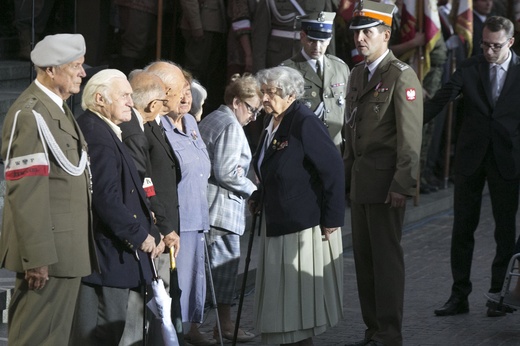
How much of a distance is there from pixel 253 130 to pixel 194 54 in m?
1.02

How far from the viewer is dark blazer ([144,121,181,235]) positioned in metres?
7.59

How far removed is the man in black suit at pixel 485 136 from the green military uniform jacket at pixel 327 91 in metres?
1.28

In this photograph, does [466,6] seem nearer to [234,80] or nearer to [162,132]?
[234,80]

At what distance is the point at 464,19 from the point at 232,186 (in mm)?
6413

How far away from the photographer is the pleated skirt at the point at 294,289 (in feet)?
26.3

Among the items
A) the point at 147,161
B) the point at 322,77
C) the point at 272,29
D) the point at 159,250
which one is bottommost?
the point at 159,250

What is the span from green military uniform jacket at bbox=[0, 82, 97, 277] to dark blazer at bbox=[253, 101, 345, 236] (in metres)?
1.71

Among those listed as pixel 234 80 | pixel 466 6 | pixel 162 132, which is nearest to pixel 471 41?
pixel 466 6

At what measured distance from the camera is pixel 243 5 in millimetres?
12867

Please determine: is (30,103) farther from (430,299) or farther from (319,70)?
(430,299)

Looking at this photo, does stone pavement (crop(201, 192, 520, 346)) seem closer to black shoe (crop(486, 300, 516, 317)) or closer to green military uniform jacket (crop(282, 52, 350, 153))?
black shoe (crop(486, 300, 516, 317))

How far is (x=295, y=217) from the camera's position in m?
7.95

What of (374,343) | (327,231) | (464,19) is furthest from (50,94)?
(464,19)

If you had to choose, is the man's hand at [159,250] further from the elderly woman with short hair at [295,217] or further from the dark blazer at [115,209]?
the elderly woman with short hair at [295,217]
